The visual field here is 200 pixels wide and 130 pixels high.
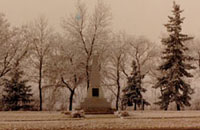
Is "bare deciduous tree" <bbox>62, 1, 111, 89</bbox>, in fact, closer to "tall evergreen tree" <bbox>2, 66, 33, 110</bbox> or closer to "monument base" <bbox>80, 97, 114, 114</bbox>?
"tall evergreen tree" <bbox>2, 66, 33, 110</bbox>

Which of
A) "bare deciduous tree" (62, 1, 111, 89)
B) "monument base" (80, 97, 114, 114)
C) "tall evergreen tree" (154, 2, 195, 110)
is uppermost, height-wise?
"bare deciduous tree" (62, 1, 111, 89)

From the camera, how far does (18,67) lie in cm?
2416

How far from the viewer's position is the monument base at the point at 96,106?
16.4 metres

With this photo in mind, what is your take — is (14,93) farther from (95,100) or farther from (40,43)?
(95,100)

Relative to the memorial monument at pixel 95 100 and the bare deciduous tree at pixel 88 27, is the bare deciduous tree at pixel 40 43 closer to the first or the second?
the bare deciduous tree at pixel 88 27

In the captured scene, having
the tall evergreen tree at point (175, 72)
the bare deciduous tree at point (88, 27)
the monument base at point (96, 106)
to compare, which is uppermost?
the bare deciduous tree at point (88, 27)

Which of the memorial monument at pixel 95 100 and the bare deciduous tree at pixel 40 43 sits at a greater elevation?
the bare deciduous tree at pixel 40 43

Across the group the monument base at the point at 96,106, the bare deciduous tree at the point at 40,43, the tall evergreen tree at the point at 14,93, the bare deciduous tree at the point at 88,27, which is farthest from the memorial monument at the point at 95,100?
the bare deciduous tree at the point at 40,43

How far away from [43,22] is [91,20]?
17.7 ft

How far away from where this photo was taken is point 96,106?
16.9 metres

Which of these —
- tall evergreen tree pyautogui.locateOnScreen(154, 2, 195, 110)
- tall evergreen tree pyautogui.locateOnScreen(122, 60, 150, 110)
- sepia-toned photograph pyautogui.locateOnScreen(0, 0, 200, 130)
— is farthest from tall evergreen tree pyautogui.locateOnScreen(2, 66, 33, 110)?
tall evergreen tree pyautogui.locateOnScreen(154, 2, 195, 110)

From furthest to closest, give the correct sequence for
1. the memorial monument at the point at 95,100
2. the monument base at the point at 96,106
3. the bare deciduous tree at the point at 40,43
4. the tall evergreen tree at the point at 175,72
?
the bare deciduous tree at the point at 40,43, the tall evergreen tree at the point at 175,72, the memorial monument at the point at 95,100, the monument base at the point at 96,106

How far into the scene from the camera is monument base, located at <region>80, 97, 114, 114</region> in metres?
16.4

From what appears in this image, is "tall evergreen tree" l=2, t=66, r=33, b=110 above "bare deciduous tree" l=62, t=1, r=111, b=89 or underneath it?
underneath
